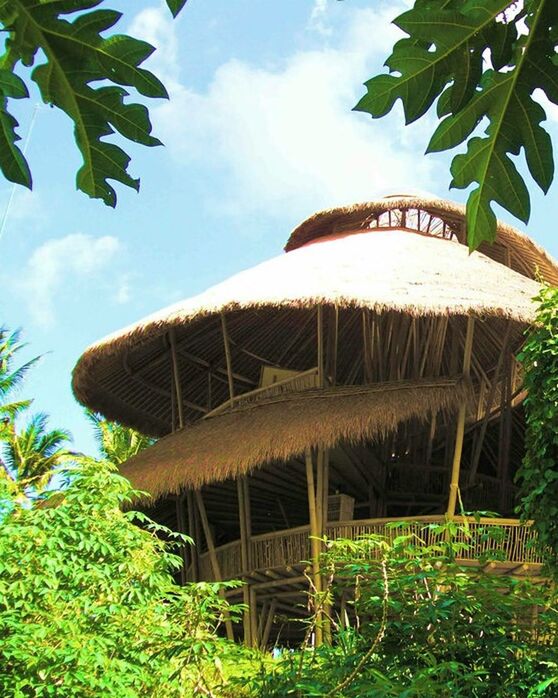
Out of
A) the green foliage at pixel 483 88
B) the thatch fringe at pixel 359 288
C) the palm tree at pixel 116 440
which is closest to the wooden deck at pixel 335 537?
the thatch fringe at pixel 359 288

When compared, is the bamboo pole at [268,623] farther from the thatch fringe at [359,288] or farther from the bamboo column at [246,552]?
the thatch fringe at [359,288]

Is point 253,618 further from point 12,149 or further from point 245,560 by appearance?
point 12,149

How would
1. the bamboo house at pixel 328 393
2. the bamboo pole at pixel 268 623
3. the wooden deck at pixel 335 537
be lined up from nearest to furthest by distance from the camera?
the wooden deck at pixel 335 537 → the bamboo house at pixel 328 393 → the bamboo pole at pixel 268 623

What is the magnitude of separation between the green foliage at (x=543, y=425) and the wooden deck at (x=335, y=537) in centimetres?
205

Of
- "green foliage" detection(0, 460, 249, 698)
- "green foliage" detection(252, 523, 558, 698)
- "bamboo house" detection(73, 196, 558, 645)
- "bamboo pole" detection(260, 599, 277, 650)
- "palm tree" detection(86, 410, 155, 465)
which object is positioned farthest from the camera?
"palm tree" detection(86, 410, 155, 465)

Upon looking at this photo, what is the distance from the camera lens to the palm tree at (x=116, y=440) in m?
22.3

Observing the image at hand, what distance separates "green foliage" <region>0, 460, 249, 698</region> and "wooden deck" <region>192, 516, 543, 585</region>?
9.76 ft

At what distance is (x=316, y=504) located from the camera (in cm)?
1130

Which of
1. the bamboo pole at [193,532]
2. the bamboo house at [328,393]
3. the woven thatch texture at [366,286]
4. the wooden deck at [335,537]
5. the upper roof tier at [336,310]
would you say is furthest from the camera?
the bamboo pole at [193,532]

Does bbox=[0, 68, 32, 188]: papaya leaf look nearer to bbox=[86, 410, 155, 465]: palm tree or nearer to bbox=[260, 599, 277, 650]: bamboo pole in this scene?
bbox=[260, 599, 277, 650]: bamboo pole

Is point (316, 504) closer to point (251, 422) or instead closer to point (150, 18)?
point (251, 422)

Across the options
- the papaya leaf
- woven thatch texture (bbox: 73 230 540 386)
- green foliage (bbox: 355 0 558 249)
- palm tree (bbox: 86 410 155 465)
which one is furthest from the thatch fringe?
the papaya leaf

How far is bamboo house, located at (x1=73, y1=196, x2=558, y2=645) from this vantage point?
10930 millimetres

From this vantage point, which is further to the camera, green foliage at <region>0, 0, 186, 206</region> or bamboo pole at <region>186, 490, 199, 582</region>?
bamboo pole at <region>186, 490, 199, 582</region>
